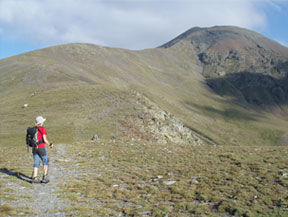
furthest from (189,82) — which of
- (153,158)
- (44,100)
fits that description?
(153,158)

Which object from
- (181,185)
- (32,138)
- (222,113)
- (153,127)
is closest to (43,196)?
(32,138)

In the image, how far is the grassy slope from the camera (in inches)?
1802

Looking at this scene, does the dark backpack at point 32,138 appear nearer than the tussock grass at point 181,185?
No

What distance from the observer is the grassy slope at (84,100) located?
45781mm

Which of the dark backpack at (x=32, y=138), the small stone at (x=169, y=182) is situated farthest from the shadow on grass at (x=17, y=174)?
the small stone at (x=169, y=182)

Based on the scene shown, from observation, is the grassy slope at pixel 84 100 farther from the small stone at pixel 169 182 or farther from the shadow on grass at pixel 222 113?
the small stone at pixel 169 182

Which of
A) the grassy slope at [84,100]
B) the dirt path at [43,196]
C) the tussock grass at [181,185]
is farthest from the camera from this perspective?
the grassy slope at [84,100]

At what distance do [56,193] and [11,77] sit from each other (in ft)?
296

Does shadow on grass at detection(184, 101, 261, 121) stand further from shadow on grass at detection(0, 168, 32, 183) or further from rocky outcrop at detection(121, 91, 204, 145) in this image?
shadow on grass at detection(0, 168, 32, 183)

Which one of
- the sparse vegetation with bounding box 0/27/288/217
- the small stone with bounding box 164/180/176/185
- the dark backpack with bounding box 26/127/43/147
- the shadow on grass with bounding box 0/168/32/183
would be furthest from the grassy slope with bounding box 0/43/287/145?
the small stone with bounding box 164/180/176/185

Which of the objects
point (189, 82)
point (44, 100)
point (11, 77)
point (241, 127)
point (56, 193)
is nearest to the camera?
point (56, 193)

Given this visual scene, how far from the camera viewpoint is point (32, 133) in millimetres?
13711

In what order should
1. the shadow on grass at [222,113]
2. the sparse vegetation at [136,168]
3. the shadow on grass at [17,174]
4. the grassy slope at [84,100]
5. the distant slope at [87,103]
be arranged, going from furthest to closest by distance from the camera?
the shadow on grass at [222,113], the grassy slope at [84,100], the distant slope at [87,103], the shadow on grass at [17,174], the sparse vegetation at [136,168]

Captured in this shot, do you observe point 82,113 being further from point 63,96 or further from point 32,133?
point 32,133
